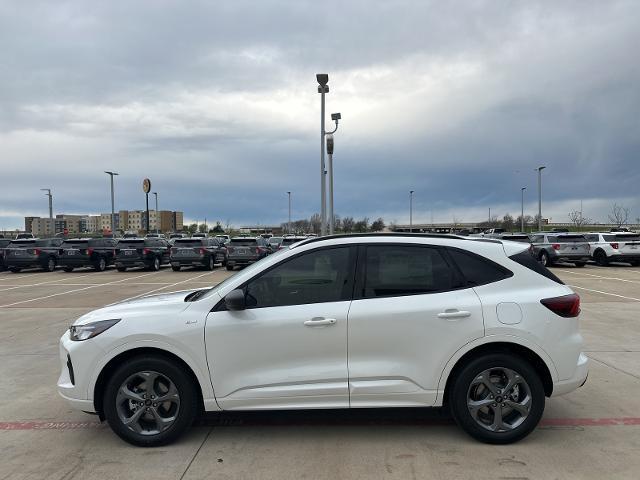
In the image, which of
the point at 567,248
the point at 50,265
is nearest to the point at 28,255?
the point at 50,265

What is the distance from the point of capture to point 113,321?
13.6 feet

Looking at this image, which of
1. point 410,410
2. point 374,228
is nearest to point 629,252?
point 410,410

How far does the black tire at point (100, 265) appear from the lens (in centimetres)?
2481

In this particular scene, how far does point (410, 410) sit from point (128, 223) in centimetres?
13032

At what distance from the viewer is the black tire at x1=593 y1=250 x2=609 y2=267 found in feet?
80.9

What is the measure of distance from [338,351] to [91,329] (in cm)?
203

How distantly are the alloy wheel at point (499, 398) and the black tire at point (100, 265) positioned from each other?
938 inches

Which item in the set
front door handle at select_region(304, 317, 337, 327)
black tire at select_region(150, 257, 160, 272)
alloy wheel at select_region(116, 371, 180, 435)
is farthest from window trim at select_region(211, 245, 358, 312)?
black tire at select_region(150, 257, 160, 272)

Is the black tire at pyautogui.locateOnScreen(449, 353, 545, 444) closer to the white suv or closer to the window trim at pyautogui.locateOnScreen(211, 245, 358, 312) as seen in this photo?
the white suv

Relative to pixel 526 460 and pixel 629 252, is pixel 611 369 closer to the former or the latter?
pixel 526 460

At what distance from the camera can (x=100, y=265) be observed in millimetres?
24938

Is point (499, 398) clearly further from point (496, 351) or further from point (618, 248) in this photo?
point (618, 248)

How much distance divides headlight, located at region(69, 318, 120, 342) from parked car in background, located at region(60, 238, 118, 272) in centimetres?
2159

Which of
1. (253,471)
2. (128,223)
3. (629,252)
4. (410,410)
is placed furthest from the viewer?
(128,223)
